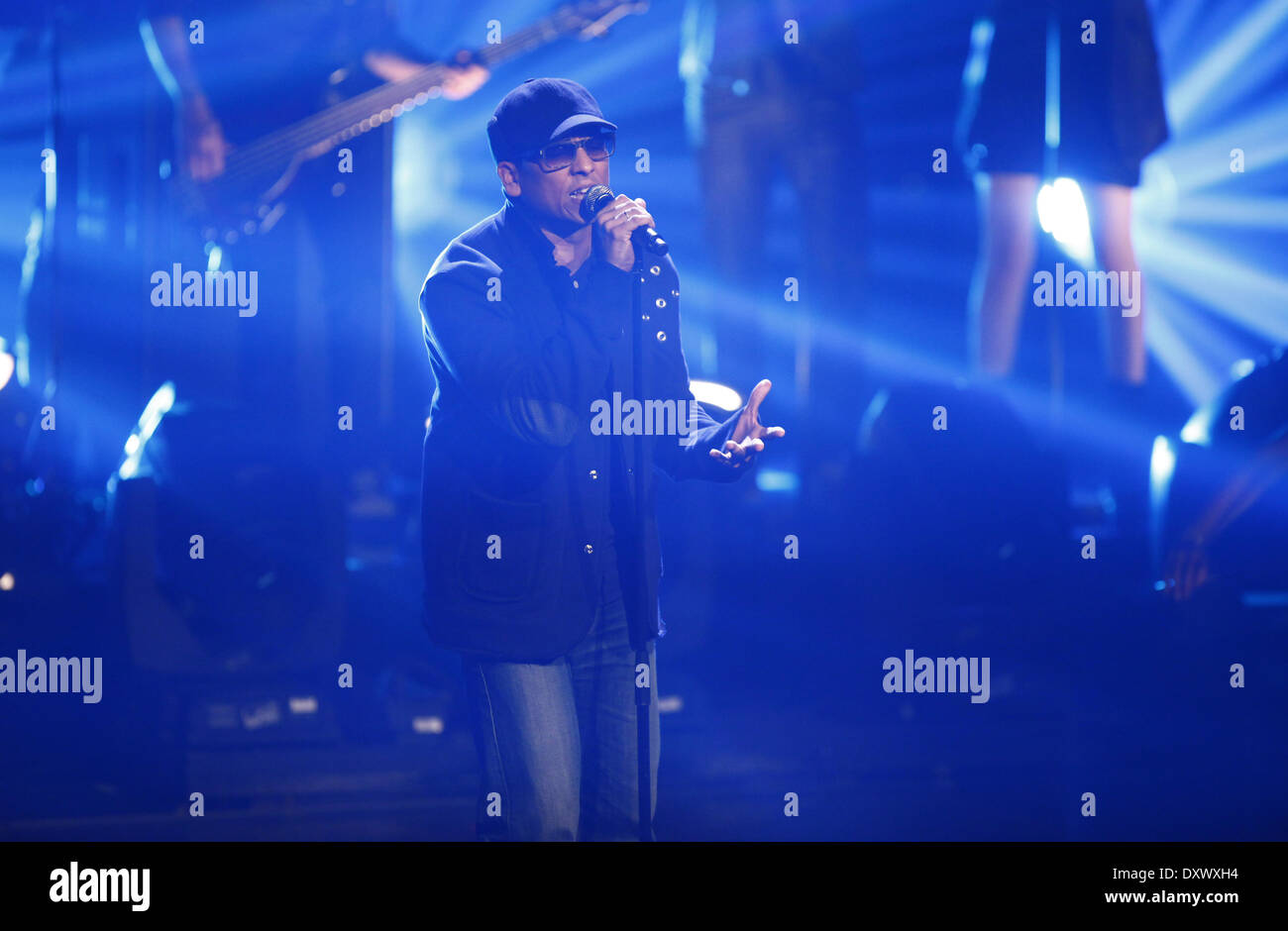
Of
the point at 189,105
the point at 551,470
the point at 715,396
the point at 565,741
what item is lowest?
the point at 565,741

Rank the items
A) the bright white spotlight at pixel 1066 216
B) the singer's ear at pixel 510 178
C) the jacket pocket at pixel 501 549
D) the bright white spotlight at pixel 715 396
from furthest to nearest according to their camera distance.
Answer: the bright white spotlight at pixel 1066 216 < the bright white spotlight at pixel 715 396 < the singer's ear at pixel 510 178 < the jacket pocket at pixel 501 549

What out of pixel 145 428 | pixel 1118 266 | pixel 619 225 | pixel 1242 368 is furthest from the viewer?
pixel 1118 266

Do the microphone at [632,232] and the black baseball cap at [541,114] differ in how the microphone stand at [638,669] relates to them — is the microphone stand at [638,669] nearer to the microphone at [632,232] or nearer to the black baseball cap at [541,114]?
the microphone at [632,232]

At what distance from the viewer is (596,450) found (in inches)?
110

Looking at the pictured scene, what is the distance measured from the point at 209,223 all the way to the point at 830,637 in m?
2.46

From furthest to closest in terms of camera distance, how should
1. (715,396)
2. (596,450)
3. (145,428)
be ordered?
1. (145,428)
2. (715,396)
3. (596,450)

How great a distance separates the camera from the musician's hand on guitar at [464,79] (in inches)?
163

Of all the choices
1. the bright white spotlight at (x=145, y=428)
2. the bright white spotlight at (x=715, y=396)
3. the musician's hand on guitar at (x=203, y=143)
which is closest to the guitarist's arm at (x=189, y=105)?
the musician's hand on guitar at (x=203, y=143)

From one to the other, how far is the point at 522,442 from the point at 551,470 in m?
0.11

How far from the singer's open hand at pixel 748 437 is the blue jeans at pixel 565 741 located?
397mm

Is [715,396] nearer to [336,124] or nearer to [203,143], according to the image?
[336,124]

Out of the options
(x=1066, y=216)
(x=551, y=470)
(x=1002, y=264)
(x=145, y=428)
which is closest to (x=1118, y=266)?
(x=1066, y=216)

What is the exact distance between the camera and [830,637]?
411cm
